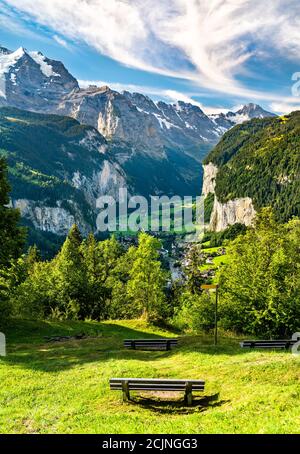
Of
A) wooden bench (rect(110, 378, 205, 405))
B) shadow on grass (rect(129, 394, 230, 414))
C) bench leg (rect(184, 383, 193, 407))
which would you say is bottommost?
shadow on grass (rect(129, 394, 230, 414))

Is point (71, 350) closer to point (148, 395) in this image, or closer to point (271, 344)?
point (148, 395)

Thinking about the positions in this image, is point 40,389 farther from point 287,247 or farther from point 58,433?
point 287,247

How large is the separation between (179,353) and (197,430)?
573 inches

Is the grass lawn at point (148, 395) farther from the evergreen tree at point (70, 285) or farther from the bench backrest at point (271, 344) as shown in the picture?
the evergreen tree at point (70, 285)

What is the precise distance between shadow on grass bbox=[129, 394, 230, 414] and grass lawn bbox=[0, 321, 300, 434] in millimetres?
43

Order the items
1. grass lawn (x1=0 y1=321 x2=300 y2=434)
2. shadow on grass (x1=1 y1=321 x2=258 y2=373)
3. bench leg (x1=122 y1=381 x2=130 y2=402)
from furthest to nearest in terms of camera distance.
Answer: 1. shadow on grass (x1=1 y1=321 x2=258 y2=373)
2. bench leg (x1=122 y1=381 x2=130 y2=402)
3. grass lawn (x1=0 y1=321 x2=300 y2=434)

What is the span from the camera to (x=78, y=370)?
2455 cm

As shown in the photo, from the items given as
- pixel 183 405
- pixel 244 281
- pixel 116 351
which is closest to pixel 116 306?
pixel 244 281

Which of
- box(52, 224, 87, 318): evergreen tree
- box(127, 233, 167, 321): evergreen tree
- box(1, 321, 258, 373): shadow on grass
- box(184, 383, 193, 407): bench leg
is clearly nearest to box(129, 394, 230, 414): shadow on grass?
box(184, 383, 193, 407): bench leg

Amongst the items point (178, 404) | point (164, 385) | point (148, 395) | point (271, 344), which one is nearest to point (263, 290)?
point (271, 344)

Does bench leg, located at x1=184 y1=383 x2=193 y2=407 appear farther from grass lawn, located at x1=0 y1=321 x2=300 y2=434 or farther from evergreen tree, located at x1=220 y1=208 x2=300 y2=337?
evergreen tree, located at x1=220 y1=208 x2=300 y2=337

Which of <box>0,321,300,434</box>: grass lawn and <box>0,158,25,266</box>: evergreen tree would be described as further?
<box>0,158,25,266</box>: evergreen tree

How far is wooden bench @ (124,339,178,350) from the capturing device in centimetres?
3108

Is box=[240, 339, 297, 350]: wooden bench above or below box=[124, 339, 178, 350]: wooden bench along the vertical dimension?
above
